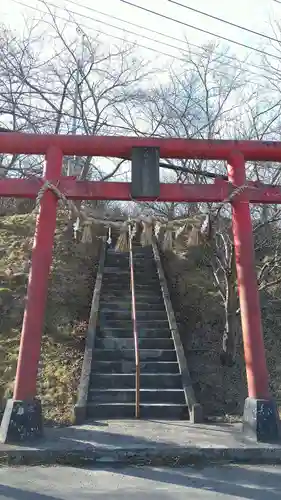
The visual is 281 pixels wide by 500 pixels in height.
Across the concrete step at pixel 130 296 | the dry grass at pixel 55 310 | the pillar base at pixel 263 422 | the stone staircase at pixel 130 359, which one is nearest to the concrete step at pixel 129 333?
the stone staircase at pixel 130 359

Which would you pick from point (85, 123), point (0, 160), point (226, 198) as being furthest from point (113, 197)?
point (0, 160)

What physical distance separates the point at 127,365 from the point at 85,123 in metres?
11.0

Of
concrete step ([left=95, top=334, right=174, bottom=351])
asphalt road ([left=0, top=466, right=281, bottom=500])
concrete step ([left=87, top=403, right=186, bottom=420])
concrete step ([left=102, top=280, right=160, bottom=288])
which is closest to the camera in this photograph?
asphalt road ([left=0, top=466, right=281, bottom=500])

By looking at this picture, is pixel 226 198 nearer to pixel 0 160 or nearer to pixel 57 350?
pixel 57 350

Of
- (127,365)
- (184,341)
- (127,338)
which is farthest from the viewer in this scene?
(184,341)

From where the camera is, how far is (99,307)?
38.6 feet

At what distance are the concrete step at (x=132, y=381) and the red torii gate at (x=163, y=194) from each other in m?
2.07

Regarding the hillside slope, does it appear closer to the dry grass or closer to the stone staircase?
the stone staircase

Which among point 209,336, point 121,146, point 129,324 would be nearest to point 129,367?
point 129,324

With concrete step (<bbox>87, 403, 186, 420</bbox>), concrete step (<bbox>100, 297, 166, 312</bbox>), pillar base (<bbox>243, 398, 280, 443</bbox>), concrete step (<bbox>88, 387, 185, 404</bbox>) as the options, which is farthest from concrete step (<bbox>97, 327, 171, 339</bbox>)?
pillar base (<bbox>243, 398, 280, 443</bbox>)

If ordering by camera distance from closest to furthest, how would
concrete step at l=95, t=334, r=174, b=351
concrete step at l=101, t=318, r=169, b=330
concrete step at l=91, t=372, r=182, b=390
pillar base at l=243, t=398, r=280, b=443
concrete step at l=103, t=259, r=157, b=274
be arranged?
pillar base at l=243, t=398, r=280, b=443 < concrete step at l=91, t=372, r=182, b=390 < concrete step at l=95, t=334, r=174, b=351 < concrete step at l=101, t=318, r=169, b=330 < concrete step at l=103, t=259, r=157, b=274

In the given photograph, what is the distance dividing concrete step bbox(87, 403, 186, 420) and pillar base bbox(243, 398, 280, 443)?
1.53 meters

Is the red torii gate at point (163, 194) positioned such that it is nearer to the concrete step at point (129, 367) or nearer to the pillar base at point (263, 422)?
the pillar base at point (263, 422)

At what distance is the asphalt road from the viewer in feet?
17.6
